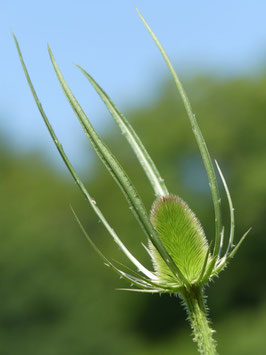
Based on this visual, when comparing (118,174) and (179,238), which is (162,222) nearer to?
(179,238)

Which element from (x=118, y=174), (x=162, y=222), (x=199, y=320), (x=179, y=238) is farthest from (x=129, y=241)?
(x=118, y=174)

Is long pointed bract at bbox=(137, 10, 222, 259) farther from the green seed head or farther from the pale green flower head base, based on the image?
the green seed head

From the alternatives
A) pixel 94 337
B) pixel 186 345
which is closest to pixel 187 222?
pixel 94 337

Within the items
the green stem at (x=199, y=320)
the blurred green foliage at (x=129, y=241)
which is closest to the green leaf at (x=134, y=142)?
the green stem at (x=199, y=320)

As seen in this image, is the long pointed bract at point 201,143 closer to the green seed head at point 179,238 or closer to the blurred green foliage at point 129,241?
the green seed head at point 179,238

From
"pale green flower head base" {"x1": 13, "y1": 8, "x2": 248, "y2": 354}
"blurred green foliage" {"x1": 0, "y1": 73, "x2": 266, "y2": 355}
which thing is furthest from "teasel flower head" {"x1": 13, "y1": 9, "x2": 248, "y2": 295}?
"blurred green foliage" {"x1": 0, "y1": 73, "x2": 266, "y2": 355}

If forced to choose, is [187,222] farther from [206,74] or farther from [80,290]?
[206,74]

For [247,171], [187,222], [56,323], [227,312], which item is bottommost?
[227,312]
